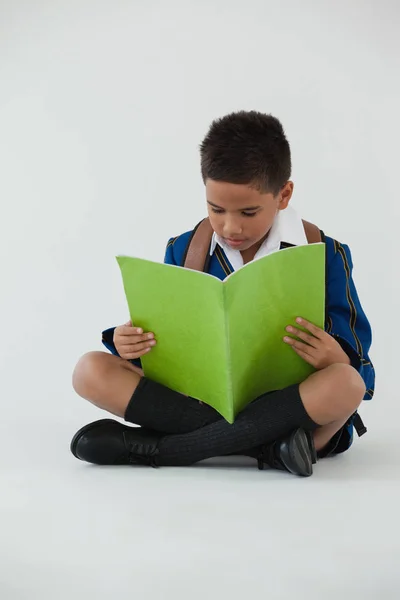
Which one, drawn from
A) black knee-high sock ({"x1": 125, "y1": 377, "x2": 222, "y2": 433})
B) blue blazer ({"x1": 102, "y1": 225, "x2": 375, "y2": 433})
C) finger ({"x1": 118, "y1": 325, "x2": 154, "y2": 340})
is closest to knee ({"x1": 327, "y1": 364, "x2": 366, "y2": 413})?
blue blazer ({"x1": 102, "y1": 225, "x2": 375, "y2": 433})

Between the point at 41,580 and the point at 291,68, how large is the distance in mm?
2012

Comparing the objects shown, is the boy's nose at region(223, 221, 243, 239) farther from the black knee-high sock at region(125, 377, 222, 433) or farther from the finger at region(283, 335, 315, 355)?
the black knee-high sock at region(125, 377, 222, 433)

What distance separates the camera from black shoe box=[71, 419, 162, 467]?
188cm

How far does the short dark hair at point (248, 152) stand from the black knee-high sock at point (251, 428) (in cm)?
39

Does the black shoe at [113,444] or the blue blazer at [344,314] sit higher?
the blue blazer at [344,314]

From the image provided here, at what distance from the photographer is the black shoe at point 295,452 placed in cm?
178

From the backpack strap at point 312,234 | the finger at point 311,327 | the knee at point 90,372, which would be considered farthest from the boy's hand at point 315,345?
the knee at point 90,372

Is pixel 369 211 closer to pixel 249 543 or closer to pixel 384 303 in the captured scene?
pixel 384 303

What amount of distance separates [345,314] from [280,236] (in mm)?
198

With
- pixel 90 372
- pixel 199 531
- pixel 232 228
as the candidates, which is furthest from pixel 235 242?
pixel 199 531

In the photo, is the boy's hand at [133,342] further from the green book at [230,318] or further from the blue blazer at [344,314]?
the blue blazer at [344,314]

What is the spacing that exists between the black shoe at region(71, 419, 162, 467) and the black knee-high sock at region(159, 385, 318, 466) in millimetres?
49

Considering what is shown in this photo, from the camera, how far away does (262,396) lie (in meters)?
1.88

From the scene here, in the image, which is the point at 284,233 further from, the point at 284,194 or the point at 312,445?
the point at 312,445
